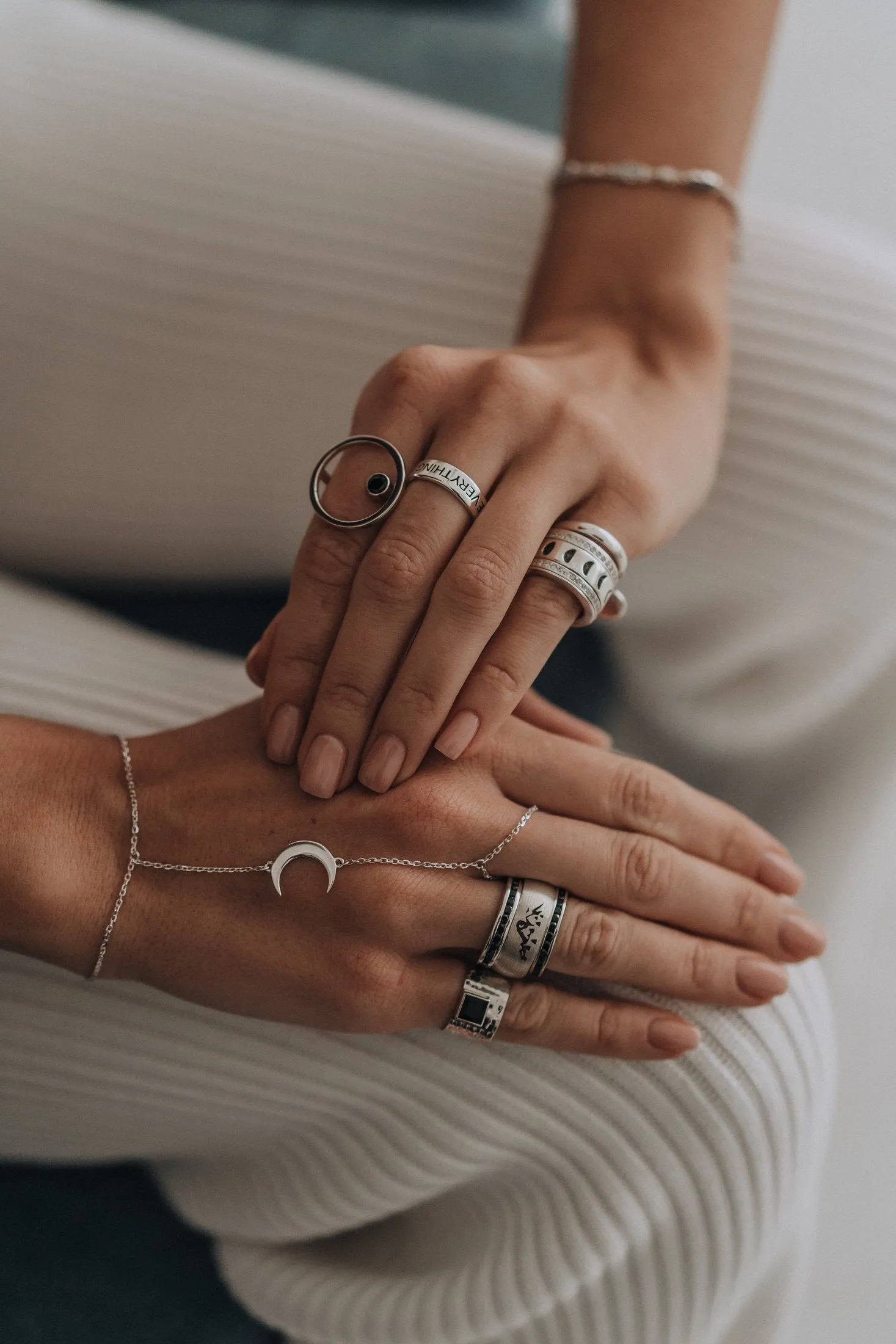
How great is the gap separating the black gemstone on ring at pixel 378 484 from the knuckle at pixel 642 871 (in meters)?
0.28

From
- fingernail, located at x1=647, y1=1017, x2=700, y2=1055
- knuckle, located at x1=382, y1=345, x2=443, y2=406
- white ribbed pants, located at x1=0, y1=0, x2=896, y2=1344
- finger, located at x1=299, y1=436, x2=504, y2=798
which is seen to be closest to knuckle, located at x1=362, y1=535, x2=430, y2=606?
finger, located at x1=299, y1=436, x2=504, y2=798

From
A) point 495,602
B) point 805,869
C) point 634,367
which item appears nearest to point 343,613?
point 495,602

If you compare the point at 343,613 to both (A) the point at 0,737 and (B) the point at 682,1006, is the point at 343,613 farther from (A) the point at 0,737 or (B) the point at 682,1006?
(B) the point at 682,1006

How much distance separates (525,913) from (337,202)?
0.66 m

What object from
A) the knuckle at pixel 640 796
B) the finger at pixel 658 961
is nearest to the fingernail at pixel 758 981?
the finger at pixel 658 961

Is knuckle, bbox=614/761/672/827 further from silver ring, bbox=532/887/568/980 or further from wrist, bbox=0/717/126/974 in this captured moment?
wrist, bbox=0/717/126/974

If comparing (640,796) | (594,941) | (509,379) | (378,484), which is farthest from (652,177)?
(594,941)

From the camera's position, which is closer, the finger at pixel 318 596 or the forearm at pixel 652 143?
the finger at pixel 318 596

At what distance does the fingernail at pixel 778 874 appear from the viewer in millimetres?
814

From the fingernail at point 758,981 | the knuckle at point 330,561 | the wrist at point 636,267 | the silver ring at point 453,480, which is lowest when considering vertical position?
the fingernail at point 758,981

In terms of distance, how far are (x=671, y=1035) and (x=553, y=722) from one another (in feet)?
0.79

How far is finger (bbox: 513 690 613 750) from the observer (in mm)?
853

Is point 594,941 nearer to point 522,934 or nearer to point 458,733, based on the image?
point 522,934

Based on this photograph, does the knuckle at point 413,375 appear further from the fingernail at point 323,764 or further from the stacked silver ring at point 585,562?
the fingernail at point 323,764
